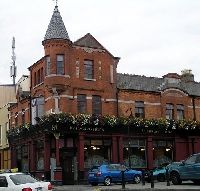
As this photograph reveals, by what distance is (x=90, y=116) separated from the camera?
38281mm

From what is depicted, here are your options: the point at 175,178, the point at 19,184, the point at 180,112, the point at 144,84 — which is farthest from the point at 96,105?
the point at 19,184

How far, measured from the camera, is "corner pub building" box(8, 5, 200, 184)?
1500 inches

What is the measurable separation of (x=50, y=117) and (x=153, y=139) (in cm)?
1027

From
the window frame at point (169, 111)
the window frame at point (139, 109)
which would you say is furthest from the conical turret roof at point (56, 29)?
the window frame at point (169, 111)

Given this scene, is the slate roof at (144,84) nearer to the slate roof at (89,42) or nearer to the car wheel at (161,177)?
the slate roof at (89,42)

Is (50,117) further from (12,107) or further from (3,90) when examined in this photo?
(3,90)

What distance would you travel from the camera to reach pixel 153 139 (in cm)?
4222

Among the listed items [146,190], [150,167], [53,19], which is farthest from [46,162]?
[146,190]

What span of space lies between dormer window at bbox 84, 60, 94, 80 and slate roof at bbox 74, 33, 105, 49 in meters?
1.43

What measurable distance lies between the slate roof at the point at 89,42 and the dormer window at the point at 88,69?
1.43m

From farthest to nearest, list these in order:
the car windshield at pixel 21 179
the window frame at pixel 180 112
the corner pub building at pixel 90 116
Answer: the window frame at pixel 180 112, the corner pub building at pixel 90 116, the car windshield at pixel 21 179

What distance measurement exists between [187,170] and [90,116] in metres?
12.9

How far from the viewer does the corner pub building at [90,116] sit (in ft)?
125

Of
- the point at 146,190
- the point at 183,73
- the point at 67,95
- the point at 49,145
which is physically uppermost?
the point at 183,73
